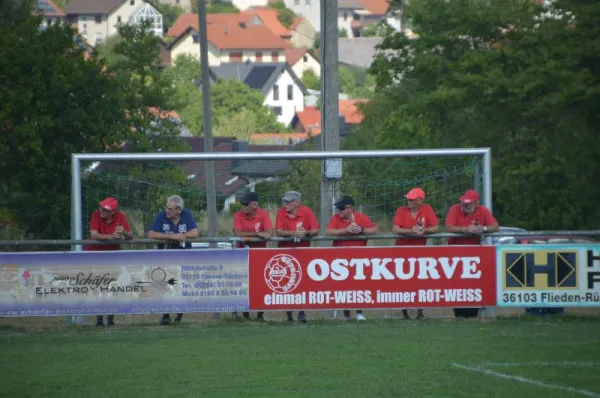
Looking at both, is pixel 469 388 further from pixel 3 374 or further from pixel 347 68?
pixel 347 68

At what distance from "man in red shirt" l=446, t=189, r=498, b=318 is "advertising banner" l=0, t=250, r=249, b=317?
3023 mm

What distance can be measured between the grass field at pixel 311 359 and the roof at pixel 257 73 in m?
131

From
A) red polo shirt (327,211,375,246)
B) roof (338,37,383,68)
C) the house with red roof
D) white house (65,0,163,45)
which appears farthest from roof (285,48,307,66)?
red polo shirt (327,211,375,246)

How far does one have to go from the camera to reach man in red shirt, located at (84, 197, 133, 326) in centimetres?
1554

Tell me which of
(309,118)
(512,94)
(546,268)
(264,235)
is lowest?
(546,268)

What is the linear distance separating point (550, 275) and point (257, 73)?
446ft

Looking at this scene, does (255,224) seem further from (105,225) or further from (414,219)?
(414,219)

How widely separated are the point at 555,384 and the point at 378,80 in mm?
34610

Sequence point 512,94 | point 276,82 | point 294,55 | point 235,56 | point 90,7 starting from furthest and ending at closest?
point 90,7 < point 235,56 < point 294,55 < point 276,82 < point 512,94

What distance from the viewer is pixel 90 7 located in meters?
185

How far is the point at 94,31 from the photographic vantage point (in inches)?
7392

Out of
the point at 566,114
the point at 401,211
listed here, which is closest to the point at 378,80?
the point at 566,114

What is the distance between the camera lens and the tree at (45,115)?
33594 mm

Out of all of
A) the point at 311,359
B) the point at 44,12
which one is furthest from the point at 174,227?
the point at 44,12
